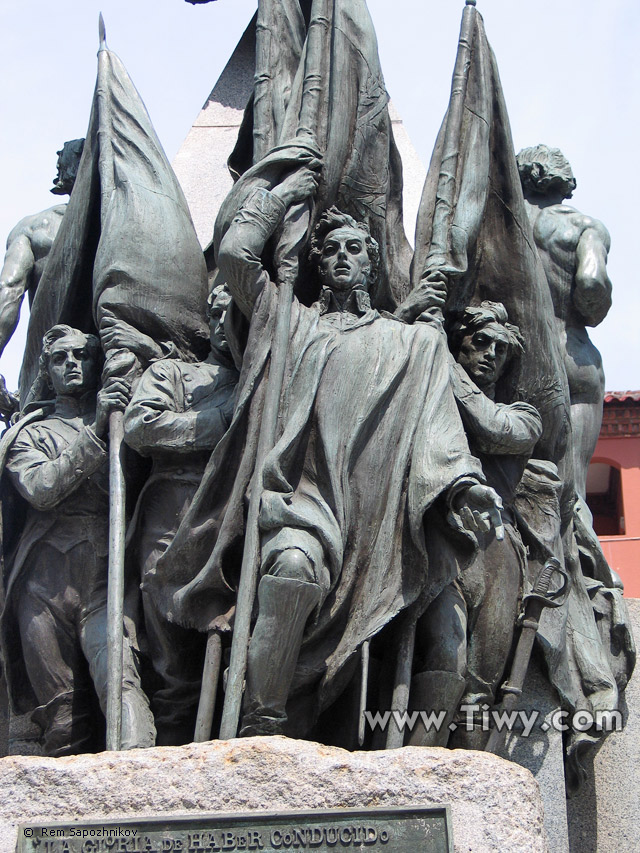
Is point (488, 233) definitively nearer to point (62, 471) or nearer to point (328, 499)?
point (328, 499)

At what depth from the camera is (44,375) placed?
7.71 m

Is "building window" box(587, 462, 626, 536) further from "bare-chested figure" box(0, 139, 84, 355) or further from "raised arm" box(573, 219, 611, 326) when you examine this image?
"bare-chested figure" box(0, 139, 84, 355)

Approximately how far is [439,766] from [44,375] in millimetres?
3030

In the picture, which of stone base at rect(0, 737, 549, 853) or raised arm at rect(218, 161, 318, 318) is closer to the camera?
stone base at rect(0, 737, 549, 853)

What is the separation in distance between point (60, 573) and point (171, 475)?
0.68 meters

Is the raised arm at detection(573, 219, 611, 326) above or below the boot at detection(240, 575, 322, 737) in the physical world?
above

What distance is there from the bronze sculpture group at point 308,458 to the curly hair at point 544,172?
1127mm

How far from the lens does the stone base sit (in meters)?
5.49

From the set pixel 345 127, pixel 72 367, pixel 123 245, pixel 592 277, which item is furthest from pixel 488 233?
pixel 72 367

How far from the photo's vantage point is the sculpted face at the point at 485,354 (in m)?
7.43

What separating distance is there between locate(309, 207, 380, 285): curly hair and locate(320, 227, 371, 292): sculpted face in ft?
0.11

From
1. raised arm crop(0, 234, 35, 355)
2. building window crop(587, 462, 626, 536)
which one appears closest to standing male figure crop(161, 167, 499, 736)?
raised arm crop(0, 234, 35, 355)

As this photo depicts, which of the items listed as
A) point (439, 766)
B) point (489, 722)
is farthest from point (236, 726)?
point (489, 722)

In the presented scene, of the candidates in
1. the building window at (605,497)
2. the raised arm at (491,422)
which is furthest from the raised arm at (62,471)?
the building window at (605,497)
